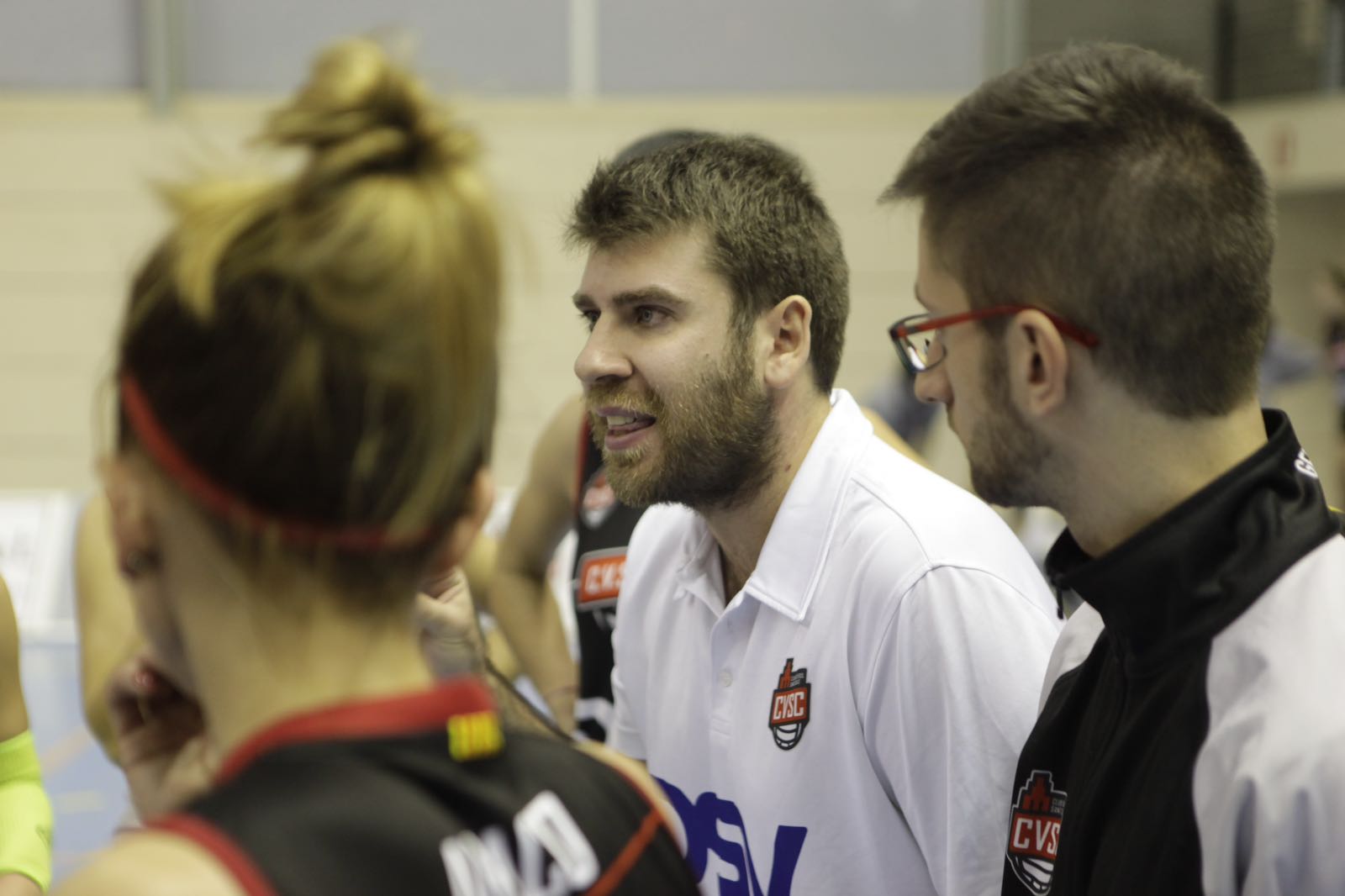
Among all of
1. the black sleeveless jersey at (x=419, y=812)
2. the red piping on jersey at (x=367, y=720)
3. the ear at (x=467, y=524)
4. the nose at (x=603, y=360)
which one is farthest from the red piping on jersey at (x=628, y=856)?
the nose at (x=603, y=360)

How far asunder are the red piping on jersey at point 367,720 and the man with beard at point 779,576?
94 centimetres

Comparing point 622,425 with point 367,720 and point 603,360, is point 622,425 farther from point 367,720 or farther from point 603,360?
point 367,720

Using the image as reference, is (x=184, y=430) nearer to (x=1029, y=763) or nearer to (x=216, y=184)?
(x=216, y=184)

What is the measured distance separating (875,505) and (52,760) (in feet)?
16.5

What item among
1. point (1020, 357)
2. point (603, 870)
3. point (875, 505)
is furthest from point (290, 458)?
point (875, 505)

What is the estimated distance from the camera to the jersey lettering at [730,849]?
80.1 inches

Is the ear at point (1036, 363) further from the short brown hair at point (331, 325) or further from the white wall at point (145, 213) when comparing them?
the white wall at point (145, 213)

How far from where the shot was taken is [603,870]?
1.17 meters

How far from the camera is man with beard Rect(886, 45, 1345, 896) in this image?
1409mm

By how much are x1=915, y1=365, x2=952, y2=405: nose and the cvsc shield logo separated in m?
0.48

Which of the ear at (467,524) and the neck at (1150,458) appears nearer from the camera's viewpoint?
the ear at (467,524)

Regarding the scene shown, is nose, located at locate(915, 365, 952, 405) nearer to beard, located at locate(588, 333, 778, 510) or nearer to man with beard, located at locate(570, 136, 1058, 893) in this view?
man with beard, located at locate(570, 136, 1058, 893)

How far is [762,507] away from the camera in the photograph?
234cm

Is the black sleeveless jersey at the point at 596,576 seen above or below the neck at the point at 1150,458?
below
